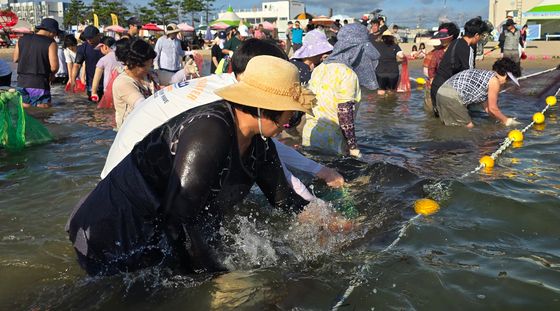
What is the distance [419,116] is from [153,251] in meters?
7.45

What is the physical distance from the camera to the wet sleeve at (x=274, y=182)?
117 inches

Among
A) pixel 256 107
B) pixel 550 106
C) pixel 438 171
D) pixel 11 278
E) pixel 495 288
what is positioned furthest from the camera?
pixel 550 106

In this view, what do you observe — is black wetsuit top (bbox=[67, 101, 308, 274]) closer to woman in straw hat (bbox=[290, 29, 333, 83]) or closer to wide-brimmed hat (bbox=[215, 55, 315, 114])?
wide-brimmed hat (bbox=[215, 55, 315, 114])

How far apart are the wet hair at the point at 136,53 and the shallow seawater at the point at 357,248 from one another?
4.54 ft

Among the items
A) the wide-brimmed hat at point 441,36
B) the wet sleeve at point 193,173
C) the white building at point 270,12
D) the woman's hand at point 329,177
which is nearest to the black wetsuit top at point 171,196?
the wet sleeve at point 193,173

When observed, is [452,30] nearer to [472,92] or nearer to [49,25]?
[472,92]

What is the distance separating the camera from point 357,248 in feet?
11.2

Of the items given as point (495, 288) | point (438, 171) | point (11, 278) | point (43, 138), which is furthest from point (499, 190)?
point (43, 138)

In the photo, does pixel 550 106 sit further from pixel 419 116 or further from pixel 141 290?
pixel 141 290

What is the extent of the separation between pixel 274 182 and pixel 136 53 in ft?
8.35

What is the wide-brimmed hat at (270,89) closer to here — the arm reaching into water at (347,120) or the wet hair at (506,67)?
the arm reaching into water at (347,120)

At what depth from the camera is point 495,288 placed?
290 centimetres

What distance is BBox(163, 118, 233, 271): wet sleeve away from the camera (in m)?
2.14

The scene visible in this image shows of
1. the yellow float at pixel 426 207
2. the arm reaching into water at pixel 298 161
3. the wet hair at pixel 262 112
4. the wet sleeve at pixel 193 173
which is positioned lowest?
the yellow float at pixel 426 207
